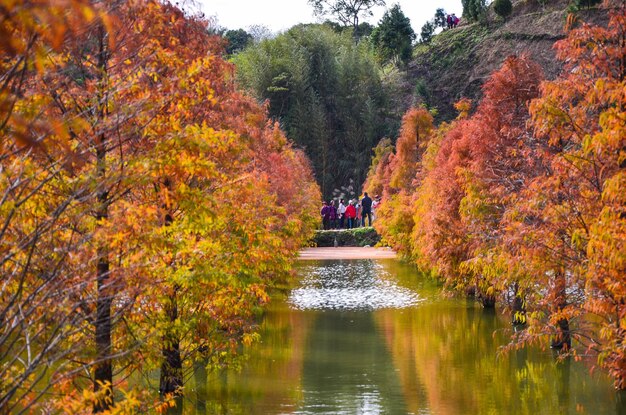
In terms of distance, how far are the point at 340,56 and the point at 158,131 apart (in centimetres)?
6824

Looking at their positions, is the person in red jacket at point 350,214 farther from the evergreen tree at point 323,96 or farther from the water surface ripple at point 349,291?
the evergreen tree at point 323,96

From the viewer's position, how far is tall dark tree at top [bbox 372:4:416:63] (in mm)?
82188

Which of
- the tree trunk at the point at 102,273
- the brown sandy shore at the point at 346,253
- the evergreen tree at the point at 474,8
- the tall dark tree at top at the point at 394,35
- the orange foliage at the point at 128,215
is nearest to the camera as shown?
the orange foliage at the point at 128,215

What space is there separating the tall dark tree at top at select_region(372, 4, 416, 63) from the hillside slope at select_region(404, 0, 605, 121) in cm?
193

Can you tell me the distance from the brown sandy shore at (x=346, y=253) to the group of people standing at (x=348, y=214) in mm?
3112

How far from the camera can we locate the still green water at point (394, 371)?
1332 centimetres

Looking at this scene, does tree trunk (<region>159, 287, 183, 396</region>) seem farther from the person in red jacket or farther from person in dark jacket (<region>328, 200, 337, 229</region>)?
person in dark jacket (<region>328, 200, 337, 229</region>)

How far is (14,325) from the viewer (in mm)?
4566

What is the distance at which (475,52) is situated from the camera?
8019 centimetres

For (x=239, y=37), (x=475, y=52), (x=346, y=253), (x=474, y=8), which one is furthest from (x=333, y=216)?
(x=239, y=37)

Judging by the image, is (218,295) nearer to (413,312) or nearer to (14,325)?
(14,325)

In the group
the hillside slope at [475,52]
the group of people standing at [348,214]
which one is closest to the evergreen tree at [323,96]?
the hillside slope at [475,52]

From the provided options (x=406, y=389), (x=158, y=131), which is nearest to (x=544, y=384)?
(x=406, y=389)

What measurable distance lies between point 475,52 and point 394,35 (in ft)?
25.3
